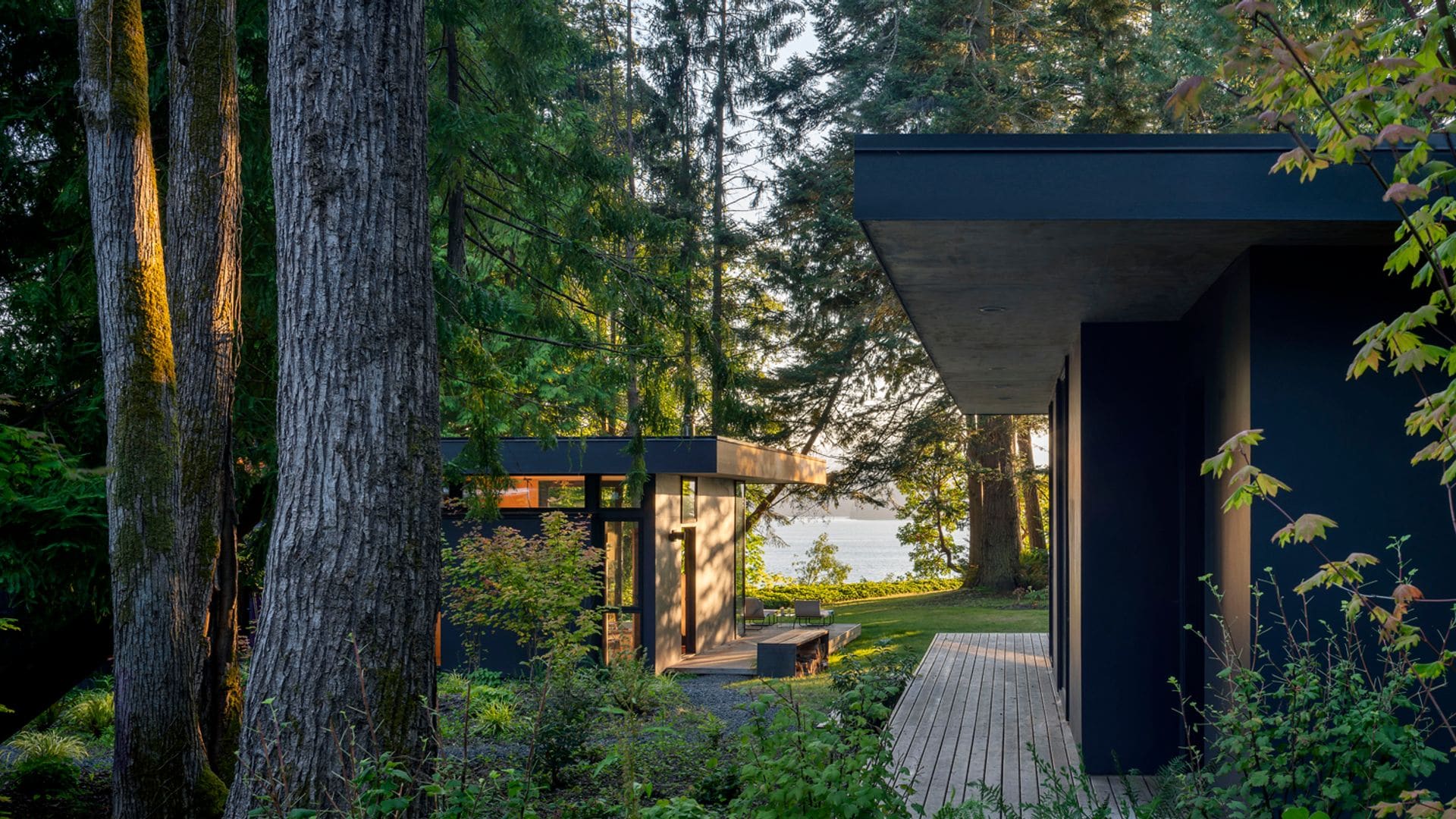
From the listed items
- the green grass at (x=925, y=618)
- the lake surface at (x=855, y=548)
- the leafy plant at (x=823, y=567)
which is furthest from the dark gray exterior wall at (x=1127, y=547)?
the leafy plant at (x=823, y=567)

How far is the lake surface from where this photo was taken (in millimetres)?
65438

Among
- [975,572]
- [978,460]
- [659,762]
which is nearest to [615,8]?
[978,460]

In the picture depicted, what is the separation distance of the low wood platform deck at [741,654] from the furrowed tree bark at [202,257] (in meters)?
9.70

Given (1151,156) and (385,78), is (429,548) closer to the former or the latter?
(385,78)

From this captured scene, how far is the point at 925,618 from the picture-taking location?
20938 mm

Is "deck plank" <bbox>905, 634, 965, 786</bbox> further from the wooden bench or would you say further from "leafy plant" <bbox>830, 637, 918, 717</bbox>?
the wooden bench

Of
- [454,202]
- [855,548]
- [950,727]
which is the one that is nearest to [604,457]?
[454,202]

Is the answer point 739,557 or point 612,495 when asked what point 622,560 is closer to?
point 612,495

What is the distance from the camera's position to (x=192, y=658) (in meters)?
6.36

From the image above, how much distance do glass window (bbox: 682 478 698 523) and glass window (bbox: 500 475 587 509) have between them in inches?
85.2

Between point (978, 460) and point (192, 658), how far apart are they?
19.3 metres

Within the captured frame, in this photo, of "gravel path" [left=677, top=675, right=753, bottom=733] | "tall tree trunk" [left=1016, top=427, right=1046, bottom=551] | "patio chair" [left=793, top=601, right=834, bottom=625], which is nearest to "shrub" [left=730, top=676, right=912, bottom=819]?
"gravel path" [left=677, top=675, right=753, bottom=733]

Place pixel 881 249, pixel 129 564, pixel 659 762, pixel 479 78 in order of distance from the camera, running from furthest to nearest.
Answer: pixel 479 78, pixel 659 762, pixel 129 564, pixel 881 249

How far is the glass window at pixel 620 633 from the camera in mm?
15164
